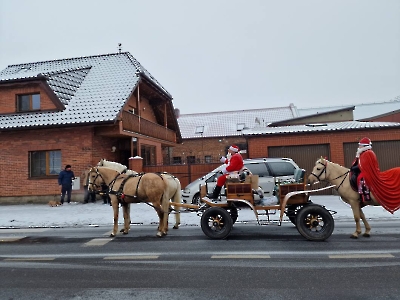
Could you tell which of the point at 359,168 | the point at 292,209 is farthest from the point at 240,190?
the point at 359,168

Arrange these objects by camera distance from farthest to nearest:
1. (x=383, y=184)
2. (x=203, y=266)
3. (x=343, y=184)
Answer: (x=343, y=184)
(x=383, y=184)
(x=203, y=266)

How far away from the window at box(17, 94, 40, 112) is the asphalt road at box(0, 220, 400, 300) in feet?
36.2

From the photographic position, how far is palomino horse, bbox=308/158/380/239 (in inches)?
286

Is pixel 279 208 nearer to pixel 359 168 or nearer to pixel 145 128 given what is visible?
pixel 359 168

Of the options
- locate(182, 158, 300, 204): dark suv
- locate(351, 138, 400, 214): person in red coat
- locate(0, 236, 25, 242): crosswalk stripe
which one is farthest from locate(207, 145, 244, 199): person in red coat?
locate(0, 236, 25, 242): crosswalk stripe

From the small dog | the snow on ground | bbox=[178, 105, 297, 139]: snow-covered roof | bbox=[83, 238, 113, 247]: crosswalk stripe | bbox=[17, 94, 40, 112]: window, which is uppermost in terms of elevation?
bbox=[178, 105, 297, 139]: snow-covered roof

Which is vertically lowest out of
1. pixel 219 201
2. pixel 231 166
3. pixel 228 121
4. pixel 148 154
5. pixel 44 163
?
pixel 219 201

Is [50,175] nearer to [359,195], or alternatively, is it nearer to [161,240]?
[161,240]

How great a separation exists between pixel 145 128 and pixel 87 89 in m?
3.97

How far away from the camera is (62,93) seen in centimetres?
1780

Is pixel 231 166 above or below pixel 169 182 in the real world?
above

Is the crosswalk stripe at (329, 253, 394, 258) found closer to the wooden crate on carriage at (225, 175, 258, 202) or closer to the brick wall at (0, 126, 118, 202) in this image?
the wooden crate on carriage at (225, 175, 258, 202)

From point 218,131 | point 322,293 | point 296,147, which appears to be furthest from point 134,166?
point 218,131

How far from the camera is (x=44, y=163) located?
17.1 m
